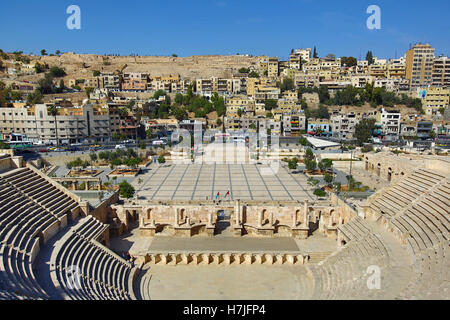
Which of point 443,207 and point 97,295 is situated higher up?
point 443,207

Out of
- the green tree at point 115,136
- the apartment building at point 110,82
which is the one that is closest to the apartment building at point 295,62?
the apartment building at point 110,82

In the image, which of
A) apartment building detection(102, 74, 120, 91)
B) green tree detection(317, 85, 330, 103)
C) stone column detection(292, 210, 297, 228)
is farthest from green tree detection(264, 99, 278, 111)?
stone column detection(292, 210, 297, 228)

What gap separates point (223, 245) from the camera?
23.5 meters

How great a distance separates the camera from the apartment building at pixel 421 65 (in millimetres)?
94625

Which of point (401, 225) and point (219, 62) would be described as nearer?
point (401, 225)

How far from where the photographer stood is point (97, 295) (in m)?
15.3

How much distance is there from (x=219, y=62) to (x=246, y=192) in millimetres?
112964

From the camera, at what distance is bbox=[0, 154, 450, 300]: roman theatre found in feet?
52.4

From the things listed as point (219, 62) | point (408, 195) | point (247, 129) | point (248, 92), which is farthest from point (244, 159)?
point (219, 62)

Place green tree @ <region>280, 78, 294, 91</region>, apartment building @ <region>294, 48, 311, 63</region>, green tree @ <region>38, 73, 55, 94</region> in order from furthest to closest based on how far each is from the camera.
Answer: apartment building @ <region>294, 48, 311, 63</region> → green tree @ <region>280, 78, 294, 91</region> → green tree @ <region>38, 73, 55, 94</region>

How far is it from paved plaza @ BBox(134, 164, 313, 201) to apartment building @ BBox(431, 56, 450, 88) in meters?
69.3

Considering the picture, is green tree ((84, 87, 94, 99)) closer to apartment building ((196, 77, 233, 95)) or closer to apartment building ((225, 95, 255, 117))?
apartment building ((196, 77, 233, 95))

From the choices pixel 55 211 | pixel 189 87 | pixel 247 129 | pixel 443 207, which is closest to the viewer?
pixel 443 207
